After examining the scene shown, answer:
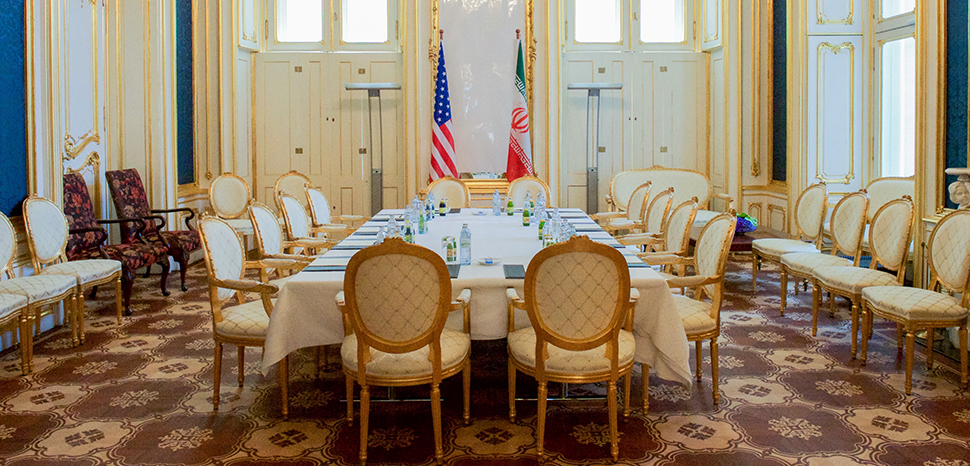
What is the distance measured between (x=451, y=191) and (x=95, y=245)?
119 inches

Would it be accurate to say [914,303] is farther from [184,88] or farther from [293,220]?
[184,88]

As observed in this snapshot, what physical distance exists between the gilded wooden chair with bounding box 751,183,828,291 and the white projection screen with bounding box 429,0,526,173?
11.4 feet

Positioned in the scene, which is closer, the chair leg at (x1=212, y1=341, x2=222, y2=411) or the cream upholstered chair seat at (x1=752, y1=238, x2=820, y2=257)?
the chair leg at (x1=212, y1=341, x2=222, y2=411)

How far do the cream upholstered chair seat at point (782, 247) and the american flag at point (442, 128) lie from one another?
11.4 feet

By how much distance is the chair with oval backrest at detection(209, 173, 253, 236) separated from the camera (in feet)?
25.4

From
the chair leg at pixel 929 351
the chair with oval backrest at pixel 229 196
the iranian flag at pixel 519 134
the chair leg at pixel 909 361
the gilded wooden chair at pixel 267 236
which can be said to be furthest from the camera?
the iranian flag at pixel 519 134

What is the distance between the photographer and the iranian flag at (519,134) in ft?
27.2

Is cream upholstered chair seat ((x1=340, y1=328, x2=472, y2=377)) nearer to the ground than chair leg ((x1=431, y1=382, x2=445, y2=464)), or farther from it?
farther from it

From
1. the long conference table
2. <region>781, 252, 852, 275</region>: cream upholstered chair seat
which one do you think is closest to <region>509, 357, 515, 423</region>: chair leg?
the long conference table

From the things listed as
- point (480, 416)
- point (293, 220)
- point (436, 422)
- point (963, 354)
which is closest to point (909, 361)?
point (963, 354)

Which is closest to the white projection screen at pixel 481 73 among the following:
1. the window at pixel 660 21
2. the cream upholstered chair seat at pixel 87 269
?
the window at pixel 660 21

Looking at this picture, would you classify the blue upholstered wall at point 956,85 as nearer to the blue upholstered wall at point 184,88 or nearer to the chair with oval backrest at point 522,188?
the chair with oval backrest at point 522,188

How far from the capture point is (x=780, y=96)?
8062mm

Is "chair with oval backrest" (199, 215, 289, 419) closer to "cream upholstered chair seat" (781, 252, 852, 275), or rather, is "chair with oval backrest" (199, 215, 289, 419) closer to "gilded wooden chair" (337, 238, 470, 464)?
"gilded wooden chair" (337, 238, 470, 464)
